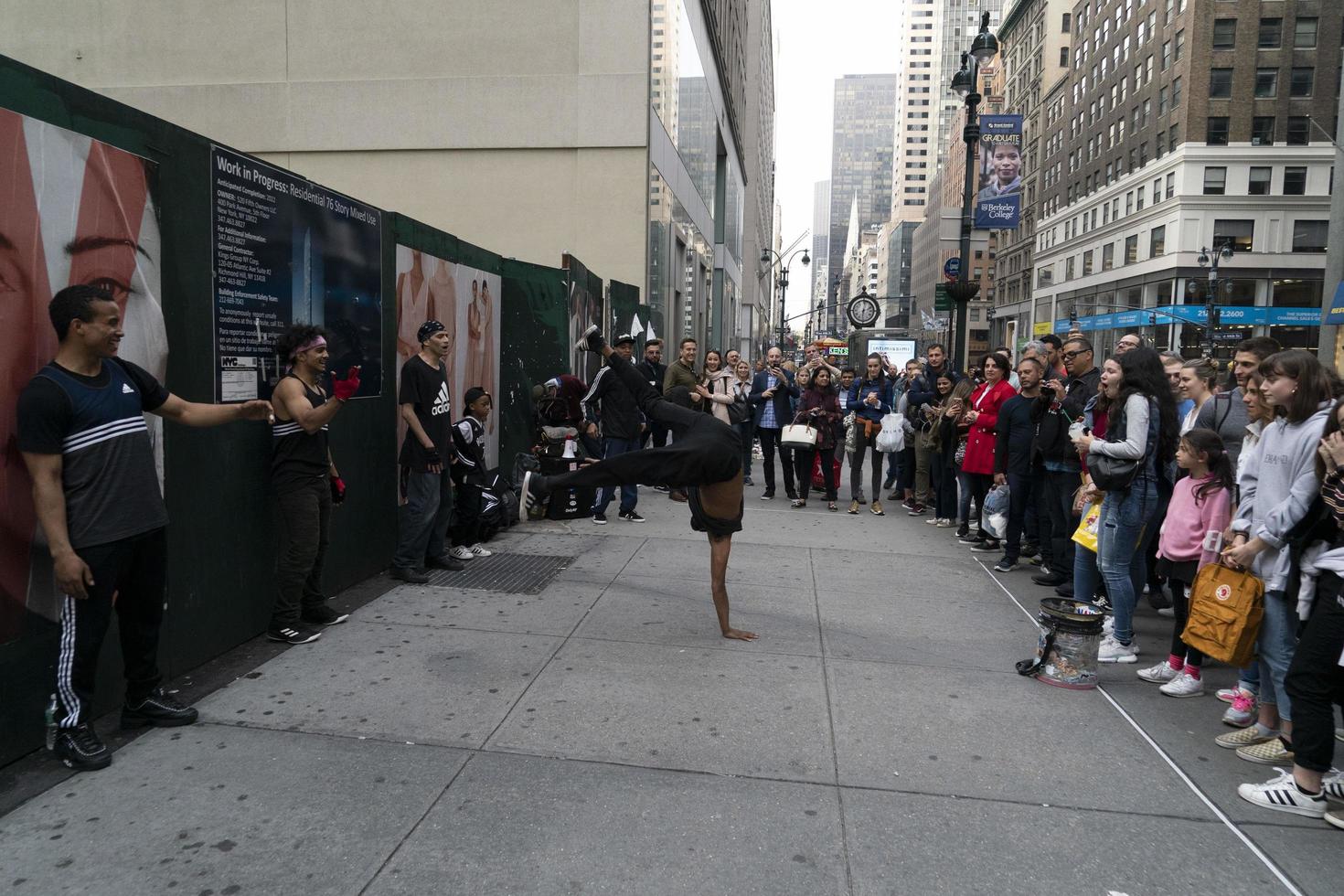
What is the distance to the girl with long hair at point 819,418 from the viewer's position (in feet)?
37.3

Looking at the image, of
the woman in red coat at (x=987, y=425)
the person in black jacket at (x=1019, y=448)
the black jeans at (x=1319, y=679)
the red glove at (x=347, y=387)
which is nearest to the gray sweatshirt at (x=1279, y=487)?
the black jeans at (x=1319, y=679)

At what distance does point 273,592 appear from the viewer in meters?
5.65

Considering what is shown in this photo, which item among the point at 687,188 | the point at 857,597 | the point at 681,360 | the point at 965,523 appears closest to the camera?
the point at 857,597

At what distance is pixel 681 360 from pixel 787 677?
757 centimetres

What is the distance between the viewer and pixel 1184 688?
508 centimetres

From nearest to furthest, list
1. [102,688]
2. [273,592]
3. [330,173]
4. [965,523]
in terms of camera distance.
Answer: [102,688] → [273,592] → [965,523] → [330,173]

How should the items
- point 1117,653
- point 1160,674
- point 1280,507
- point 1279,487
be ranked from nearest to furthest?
1. point 1280,507
2. point 1279,487
3. point 1160,674
4. point 1117,653

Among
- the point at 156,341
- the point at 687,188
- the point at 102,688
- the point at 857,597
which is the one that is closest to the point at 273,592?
the point at 102,688

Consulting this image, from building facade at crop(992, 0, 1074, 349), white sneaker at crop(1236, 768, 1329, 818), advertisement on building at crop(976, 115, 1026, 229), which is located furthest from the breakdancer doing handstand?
building facade at crop(992, 0, 1074, 349)

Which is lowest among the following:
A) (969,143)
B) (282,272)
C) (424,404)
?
(424,404)

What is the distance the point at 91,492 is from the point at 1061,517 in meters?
7.14

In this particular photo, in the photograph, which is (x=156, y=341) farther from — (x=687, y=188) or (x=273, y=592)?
(x=687, y=188)

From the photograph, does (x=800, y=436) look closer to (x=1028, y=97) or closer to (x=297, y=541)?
(x=297, y=541)

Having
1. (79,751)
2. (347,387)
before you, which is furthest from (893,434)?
(79,751)
